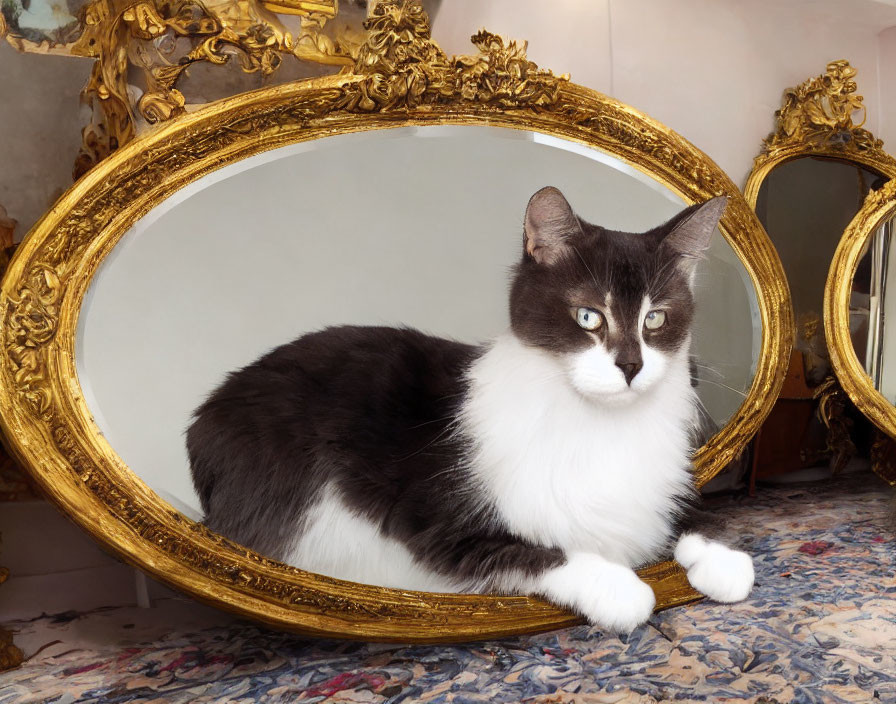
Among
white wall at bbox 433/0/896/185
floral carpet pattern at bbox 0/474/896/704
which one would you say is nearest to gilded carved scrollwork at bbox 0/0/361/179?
white wall at bbox 433/0/896/185

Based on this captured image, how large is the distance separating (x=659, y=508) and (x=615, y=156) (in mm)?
546

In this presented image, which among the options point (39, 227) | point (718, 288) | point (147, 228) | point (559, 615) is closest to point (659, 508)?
point (559, 615)

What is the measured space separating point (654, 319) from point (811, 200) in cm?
77

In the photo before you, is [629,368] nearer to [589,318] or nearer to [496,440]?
[589,318]

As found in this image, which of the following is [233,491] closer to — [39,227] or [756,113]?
[39,227]

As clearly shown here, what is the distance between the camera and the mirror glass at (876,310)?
4.88ft

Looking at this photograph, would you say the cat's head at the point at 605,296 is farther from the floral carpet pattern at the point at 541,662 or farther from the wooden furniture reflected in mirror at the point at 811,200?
the wooden furniture reflected in mirror at the point at 811,200

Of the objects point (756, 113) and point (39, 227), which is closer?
point (39, 227)

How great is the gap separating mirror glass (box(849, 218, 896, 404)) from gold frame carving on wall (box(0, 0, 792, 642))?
0.70 m

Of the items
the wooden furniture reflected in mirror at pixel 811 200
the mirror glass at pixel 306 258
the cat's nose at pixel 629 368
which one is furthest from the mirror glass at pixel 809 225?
the cat's nose at pixel 629 368

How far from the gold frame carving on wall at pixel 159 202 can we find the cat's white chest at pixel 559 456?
0.10 meters

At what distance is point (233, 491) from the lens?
97 cm

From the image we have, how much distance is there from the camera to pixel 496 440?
1.01 m

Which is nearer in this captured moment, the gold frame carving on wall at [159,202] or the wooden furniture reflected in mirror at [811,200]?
the gold frame carving on wall at [159,202]
